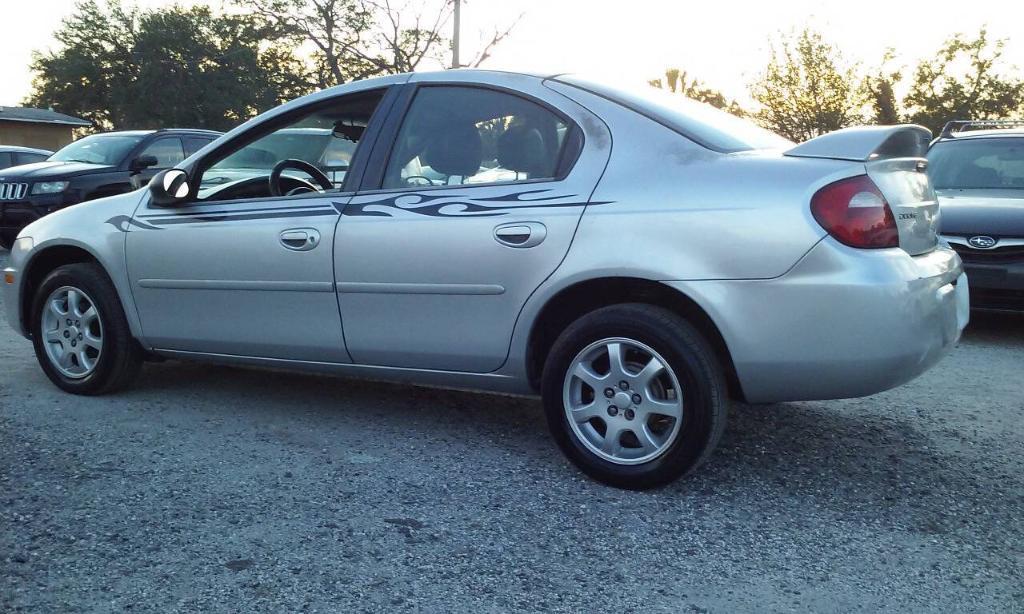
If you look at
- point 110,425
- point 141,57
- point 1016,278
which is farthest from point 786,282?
point 141,57

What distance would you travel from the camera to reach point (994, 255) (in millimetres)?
6504

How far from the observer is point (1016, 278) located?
6.40m

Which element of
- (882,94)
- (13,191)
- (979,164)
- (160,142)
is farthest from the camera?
(882,94)

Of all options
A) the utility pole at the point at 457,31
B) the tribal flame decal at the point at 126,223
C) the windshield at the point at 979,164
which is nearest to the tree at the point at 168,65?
the utility pole at the point at 457,31

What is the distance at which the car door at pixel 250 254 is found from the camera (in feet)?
13.4

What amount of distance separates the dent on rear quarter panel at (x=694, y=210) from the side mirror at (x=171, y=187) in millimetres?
2016

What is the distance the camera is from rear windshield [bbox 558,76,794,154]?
3572mm

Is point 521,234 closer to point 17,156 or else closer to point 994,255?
point 994,255

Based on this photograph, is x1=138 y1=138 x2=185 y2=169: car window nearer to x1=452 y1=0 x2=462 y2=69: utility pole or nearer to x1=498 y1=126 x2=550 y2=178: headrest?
x1=498 y1=126 x2=550 y2=178: headrest

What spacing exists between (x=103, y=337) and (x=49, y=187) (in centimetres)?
705

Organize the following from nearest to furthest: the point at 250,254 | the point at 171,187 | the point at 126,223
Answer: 1. the point at 250,254
2. the point at 171,187
3. the point at 126,223

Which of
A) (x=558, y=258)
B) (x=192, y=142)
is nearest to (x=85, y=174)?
(x=192, y=142)

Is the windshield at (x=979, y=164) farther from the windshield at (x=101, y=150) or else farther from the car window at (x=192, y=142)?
Answer: the windshield at (x=101, y=150)

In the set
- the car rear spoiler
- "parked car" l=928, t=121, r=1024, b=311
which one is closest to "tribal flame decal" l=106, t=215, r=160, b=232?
the car rear spoiler
